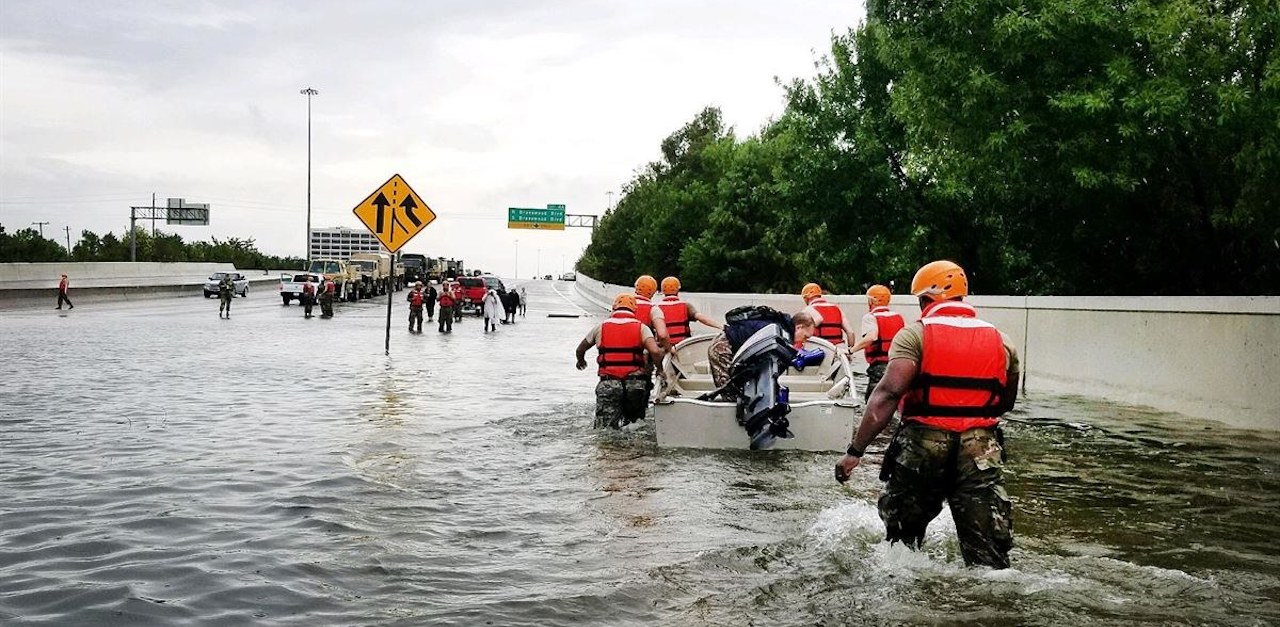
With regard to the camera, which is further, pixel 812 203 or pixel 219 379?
→ pixel 812 203

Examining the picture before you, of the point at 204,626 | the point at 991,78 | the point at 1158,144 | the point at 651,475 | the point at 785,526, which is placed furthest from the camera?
the point at 991,78

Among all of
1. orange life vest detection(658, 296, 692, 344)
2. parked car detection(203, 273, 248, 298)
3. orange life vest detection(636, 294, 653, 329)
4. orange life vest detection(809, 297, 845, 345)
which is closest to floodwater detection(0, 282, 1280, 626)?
orange life vest detection(636, 294, 653, 329)

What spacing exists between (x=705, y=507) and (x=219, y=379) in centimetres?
1194

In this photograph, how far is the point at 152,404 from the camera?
49.8 feet

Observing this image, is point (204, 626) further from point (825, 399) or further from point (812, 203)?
point (812, 203)

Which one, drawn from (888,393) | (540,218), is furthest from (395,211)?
(540,218)

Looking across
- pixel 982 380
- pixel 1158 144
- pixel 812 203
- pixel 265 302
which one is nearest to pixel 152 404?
pixel 982 380

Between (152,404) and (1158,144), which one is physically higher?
(1158,144)

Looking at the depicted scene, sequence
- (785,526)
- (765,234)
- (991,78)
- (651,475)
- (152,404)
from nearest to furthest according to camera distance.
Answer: (785,526), (651,475), (152,404), (991,78), (765,234)

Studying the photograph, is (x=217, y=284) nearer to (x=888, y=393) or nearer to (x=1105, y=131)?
(x=1105, y=131)

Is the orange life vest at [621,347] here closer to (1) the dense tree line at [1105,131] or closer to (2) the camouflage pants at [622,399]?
(2) the camouflage pants at [622,399]

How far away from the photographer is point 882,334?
14.4 m

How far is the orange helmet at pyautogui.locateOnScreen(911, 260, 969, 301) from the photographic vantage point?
21.2ft

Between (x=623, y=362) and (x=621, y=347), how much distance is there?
6.2 inches
